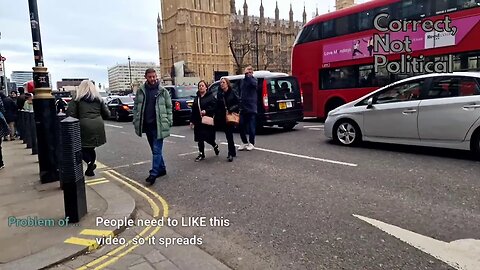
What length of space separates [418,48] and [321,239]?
9.47 m

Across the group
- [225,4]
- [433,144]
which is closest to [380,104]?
[433,144]

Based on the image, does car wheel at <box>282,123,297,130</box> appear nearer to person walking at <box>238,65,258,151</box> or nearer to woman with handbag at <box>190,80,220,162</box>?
person walking at <box>238,65,258,151</box>

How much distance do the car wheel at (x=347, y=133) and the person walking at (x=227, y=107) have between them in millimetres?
2595

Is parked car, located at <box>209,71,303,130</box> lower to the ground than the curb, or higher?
higher

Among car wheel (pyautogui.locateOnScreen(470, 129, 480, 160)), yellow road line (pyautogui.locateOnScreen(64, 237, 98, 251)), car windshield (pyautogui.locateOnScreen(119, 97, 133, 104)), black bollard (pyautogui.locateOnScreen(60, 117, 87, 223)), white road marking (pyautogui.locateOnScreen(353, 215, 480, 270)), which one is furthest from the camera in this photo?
car windshield (pyautogui.locateOnScreen(119, 97, 133, 104))

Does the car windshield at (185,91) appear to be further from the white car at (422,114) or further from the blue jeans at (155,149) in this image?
the blue jeans at (155,149)

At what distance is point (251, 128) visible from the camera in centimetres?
768

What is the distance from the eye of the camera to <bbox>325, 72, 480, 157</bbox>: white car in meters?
5.73

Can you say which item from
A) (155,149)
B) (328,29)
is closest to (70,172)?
(155,149)

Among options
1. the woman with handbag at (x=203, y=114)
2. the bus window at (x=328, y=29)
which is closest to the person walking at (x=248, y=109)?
the woman with handbag at (x=203, y=114)

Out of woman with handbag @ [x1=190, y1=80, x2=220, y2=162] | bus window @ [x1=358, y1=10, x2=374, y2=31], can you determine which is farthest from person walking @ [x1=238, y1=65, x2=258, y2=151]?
bus window @ [x1=358, y1=10, x2=374, y2=31]

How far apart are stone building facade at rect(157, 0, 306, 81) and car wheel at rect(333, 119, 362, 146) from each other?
70.7m

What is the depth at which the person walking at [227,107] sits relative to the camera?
21.8 ft

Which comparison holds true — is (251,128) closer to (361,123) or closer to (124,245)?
(361,123)
